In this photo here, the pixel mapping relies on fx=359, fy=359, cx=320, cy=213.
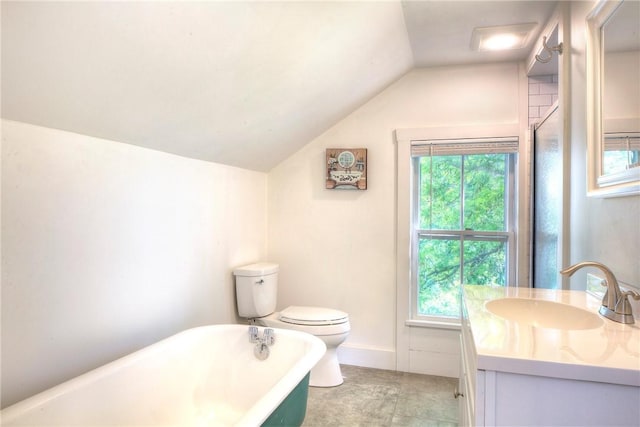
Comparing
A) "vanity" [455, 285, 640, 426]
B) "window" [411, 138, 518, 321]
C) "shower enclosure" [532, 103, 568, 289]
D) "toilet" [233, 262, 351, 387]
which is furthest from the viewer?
"window" [411, 138, 518, 321]

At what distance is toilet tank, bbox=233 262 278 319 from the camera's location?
2525mm

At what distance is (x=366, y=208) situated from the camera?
2.86m

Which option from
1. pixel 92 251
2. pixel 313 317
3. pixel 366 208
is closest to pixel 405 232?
pixel 366 208

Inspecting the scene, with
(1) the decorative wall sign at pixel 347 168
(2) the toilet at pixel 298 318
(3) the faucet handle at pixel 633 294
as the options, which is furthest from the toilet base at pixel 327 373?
(3) the faucet handle at pixel 633 294

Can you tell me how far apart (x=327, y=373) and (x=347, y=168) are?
153 cm

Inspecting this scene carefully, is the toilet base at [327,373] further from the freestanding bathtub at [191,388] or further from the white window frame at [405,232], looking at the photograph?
the freestanding bathtub at [191,388]

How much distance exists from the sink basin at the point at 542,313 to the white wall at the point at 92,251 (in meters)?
1.58

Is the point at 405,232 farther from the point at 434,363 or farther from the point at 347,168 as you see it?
the point at 434,363

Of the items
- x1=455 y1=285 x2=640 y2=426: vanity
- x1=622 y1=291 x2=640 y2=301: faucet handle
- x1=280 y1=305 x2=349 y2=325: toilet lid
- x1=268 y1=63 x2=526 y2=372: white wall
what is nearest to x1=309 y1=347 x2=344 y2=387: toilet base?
x1=280 y1=305 x2=349 y2=325: toilet lid

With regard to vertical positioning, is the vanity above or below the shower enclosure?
below

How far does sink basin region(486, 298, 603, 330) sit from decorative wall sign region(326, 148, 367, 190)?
157cm

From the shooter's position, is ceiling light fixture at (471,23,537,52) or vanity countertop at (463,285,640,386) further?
ceiling light fixture at (471,23,537,52)

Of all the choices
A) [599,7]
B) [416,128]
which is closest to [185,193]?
[416,128]

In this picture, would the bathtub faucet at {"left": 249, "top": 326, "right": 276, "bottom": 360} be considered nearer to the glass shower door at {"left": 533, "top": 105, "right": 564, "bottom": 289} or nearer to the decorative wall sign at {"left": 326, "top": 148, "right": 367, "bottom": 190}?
the decorative wall sign at {"left": 326, "top": 148, "right": 367, "bottom": 190}
